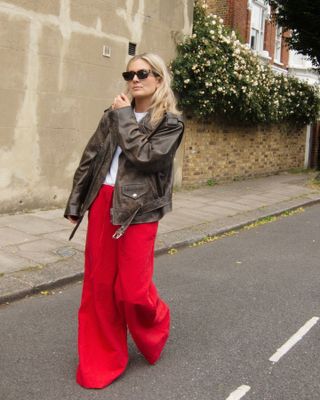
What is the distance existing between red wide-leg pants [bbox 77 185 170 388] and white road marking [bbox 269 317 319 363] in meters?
1.03

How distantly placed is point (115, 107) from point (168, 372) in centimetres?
173


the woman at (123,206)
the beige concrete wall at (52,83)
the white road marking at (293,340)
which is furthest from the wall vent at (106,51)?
the woman at (123,206)

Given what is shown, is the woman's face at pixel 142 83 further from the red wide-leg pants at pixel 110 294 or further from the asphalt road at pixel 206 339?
the asphalt road at pixel 206 339


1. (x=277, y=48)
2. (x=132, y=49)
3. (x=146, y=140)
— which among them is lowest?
(x=146, y=140)

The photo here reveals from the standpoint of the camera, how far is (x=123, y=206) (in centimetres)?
311

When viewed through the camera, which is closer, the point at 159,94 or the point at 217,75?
the point at 159,94

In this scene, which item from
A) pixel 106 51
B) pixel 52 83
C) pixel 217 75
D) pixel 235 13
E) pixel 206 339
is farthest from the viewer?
pixel 235 13

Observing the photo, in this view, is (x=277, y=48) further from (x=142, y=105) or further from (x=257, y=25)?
(x=142, y=105)

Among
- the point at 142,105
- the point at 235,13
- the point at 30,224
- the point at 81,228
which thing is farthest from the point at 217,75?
the point at 235,13

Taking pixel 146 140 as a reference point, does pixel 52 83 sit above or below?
above

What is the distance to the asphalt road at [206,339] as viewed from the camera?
10.9 feet

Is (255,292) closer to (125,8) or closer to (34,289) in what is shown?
(34,289)

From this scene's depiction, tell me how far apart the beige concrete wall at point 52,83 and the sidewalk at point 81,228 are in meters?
0.63

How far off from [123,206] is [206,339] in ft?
5.13
